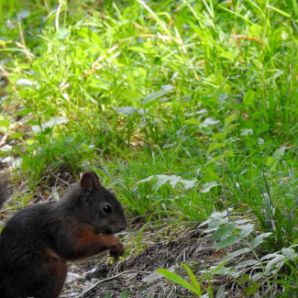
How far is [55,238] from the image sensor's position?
13.3 ft

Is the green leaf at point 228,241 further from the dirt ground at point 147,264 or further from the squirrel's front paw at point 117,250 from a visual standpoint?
the squirrel's front paw at point 117,250

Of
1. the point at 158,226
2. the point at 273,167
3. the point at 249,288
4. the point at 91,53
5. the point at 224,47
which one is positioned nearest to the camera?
the point at 249,288

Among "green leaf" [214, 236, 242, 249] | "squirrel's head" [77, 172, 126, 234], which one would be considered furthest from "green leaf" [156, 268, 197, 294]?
"squirrel's head" [77, 172, 126, 234]

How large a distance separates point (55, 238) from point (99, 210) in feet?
0.85

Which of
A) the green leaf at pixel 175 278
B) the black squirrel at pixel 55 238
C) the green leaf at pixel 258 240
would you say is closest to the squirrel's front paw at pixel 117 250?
the black squirrel at pixel 55 238

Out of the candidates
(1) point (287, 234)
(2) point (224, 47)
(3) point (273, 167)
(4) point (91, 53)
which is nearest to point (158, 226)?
(3) point (273, 167)

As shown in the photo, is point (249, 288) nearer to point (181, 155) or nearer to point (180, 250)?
point (180, 250)

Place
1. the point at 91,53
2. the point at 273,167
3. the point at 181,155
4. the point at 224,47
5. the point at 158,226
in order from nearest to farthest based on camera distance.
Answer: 1. the point at 273,167
2. the point at 158,226
3. the point at 181,155
4. the point at 224,47
5. the point at 91,53

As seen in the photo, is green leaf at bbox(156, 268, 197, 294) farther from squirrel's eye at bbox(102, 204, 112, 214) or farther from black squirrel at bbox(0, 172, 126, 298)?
squirrel's eye at bbox(102, 204, 112, 214)

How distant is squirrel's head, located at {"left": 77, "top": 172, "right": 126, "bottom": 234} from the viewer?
422 centimetres

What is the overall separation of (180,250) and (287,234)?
0.67 meters

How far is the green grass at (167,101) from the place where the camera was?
448 cm

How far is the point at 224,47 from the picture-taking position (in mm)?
5590

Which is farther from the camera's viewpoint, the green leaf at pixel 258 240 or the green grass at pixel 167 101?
the green grass at pixel 167 101
